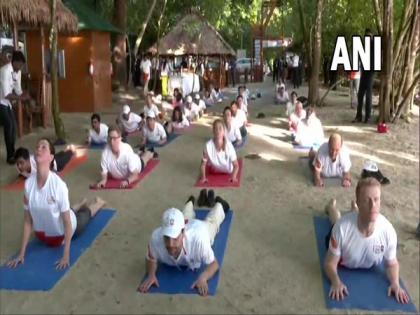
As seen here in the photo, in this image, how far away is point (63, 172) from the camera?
7.21m

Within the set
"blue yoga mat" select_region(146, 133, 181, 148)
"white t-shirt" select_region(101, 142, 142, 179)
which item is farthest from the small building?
"white t-shirt" select_region(101, 142, 142, 179)

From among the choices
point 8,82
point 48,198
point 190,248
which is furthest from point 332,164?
point 8,82

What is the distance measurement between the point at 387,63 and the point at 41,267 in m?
8.48

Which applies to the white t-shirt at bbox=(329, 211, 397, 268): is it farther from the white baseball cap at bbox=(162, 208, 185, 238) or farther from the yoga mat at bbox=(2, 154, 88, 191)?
the yoga mat at bbox=(2, 154, 88, 191)

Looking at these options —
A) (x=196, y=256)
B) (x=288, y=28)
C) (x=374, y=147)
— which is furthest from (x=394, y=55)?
(x=288, y=28)

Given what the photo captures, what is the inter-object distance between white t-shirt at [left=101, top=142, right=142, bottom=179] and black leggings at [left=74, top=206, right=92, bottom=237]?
4.43 ft

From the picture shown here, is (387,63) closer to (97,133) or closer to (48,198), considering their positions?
(97,133)

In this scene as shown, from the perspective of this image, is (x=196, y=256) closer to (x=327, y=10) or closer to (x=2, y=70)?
(x=2, y=70)

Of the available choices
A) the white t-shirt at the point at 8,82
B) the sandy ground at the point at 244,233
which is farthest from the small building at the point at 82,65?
the white t-shirt at the point at 8,82

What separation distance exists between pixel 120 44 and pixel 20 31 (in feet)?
17.2

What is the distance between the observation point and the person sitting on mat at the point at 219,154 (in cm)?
649

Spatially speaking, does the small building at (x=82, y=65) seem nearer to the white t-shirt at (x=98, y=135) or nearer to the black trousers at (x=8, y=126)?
the white t-shirt at (x=98, y=135)

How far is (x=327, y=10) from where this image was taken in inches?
773

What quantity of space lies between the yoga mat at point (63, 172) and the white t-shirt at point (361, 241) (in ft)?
13.8
